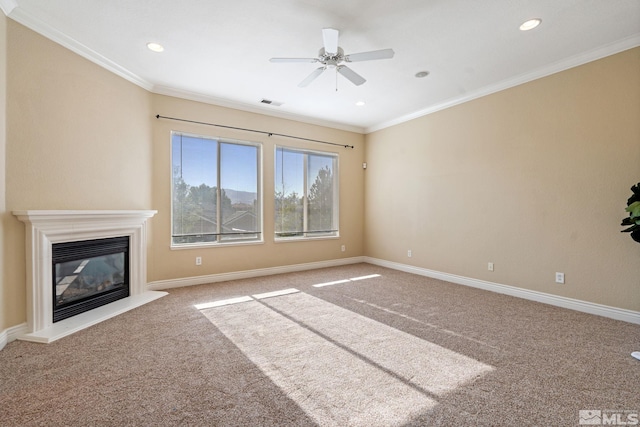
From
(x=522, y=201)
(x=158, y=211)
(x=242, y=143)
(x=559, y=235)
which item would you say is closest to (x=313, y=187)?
(x=242, y=143)

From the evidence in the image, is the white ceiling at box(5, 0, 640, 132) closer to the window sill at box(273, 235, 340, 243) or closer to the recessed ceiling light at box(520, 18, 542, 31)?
the recessed ceiling light at box(520, 18, 542, 31)

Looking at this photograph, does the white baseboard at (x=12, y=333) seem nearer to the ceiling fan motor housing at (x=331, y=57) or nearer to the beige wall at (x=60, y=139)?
the beige wall at (x=60, y=139)

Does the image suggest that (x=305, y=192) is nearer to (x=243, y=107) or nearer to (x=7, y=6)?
(x=243, y=107)

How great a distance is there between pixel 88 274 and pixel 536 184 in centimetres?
549

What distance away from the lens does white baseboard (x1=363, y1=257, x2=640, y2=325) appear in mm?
3080

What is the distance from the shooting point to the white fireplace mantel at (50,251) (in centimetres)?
269

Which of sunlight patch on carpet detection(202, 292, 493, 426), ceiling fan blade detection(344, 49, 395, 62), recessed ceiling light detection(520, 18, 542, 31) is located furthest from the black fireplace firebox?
recessed ceiling light detection(520, 18, 542, 31)

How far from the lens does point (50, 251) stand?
287 cm

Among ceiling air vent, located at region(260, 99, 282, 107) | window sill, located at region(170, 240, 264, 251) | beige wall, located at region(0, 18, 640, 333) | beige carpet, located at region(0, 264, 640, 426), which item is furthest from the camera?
ceiling air vent, located at region(260, 99, 282, 107)

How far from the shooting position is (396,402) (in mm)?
1794

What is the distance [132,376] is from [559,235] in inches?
177

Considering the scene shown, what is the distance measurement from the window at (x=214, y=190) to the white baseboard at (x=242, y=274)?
0.55 m

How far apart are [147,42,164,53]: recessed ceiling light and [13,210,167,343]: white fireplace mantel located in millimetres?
1858

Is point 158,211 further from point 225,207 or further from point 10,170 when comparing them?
point 10,170
